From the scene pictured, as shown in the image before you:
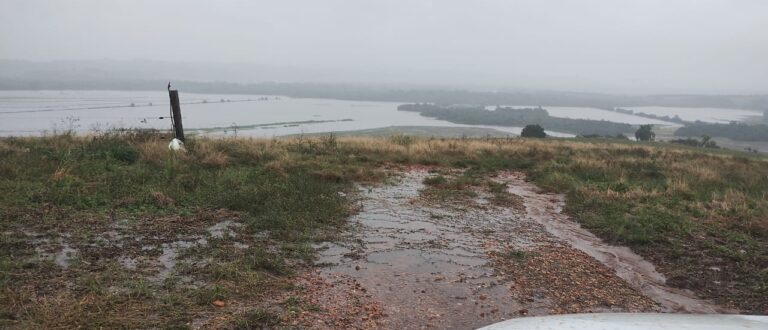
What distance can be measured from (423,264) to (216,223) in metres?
3.13

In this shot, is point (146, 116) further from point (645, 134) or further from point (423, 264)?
point (645, 134)

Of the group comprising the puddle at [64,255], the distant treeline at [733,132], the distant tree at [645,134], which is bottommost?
the distant treeline at [733,132]

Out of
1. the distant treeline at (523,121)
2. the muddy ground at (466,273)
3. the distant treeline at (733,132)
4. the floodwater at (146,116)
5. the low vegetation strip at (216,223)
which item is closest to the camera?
the low vegetation strip at (216,223)

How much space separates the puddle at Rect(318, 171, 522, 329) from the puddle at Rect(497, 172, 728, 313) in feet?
2.98

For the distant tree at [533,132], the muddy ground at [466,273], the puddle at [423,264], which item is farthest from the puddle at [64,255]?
the distant tree at [533,132]

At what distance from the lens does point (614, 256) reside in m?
6.73

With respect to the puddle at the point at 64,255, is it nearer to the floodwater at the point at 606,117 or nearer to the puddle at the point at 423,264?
the puddle at the point at 423,264

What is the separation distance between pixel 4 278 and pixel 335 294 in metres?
3.10

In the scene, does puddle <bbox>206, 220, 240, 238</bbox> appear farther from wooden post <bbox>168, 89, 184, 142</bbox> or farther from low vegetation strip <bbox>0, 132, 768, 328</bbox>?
wooden post <bbox>168, 89, 184, 142</bbox>

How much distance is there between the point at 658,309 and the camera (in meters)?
4.95

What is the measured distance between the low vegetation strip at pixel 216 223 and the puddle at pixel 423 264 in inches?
20.6

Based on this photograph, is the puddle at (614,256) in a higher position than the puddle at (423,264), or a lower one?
lower

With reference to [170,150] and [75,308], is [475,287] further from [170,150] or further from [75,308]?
[170,150]

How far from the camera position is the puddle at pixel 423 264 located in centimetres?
448
